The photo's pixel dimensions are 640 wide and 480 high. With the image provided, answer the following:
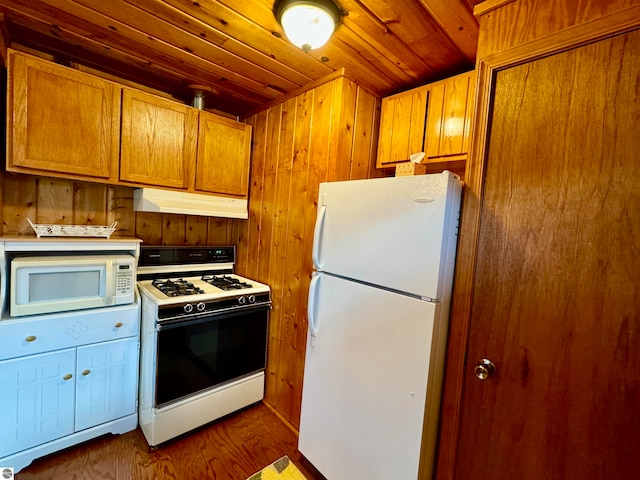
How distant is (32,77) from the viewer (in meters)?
1.58

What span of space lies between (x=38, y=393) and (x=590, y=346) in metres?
2.58

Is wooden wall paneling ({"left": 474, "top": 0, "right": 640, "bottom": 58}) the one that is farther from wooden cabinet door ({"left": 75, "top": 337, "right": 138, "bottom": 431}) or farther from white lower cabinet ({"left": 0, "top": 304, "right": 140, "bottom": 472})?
wooden cabinet door ({"left": 75, "top": 337, "right": 138, "bottom": 431})

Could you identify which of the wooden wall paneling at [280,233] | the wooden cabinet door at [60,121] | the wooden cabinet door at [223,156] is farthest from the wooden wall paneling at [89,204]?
the wooden wall paneling at [280,233]

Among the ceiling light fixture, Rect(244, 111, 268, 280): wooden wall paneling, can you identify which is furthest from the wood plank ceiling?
Rect(244, 111, 268, 280): wooden wall paneling

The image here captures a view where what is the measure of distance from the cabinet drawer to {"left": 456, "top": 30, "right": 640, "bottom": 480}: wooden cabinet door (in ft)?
6.45

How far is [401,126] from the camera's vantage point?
75.5 inches

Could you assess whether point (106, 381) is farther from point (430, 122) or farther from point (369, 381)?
point (430, 122)

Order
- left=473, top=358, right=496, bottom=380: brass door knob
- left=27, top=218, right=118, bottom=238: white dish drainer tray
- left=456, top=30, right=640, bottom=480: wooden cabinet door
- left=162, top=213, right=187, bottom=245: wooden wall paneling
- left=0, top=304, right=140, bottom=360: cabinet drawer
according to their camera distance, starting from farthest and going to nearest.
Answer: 1. left=162, top=213, right=187, bottom=245: wooden wall paneling
2. left=27, top=218, right=118, bottom=238: white dish drainer tray
3. left=0, top=304, right=140, bottom=360: cabinet drawer
4. left=473, top=358, right=496, bottom=380: brass door knob
5. left=456, top=30, right=640, bottom=480: wooden cabinet door

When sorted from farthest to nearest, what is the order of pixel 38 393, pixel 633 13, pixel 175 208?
pixel 175 208
pixel 38 393
pixel 633 13

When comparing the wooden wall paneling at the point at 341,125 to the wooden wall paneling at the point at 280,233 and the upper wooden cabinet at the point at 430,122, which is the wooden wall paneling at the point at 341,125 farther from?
the wooden wall paneling at the point at 280,233

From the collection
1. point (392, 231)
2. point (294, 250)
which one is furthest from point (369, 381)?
point (294, 250)

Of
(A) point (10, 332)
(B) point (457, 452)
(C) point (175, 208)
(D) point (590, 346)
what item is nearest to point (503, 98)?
(D) point (590, 346)

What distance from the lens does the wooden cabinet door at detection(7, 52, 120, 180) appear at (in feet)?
5.14

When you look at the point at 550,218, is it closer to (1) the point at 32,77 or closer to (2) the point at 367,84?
(2) the point at 367,84
